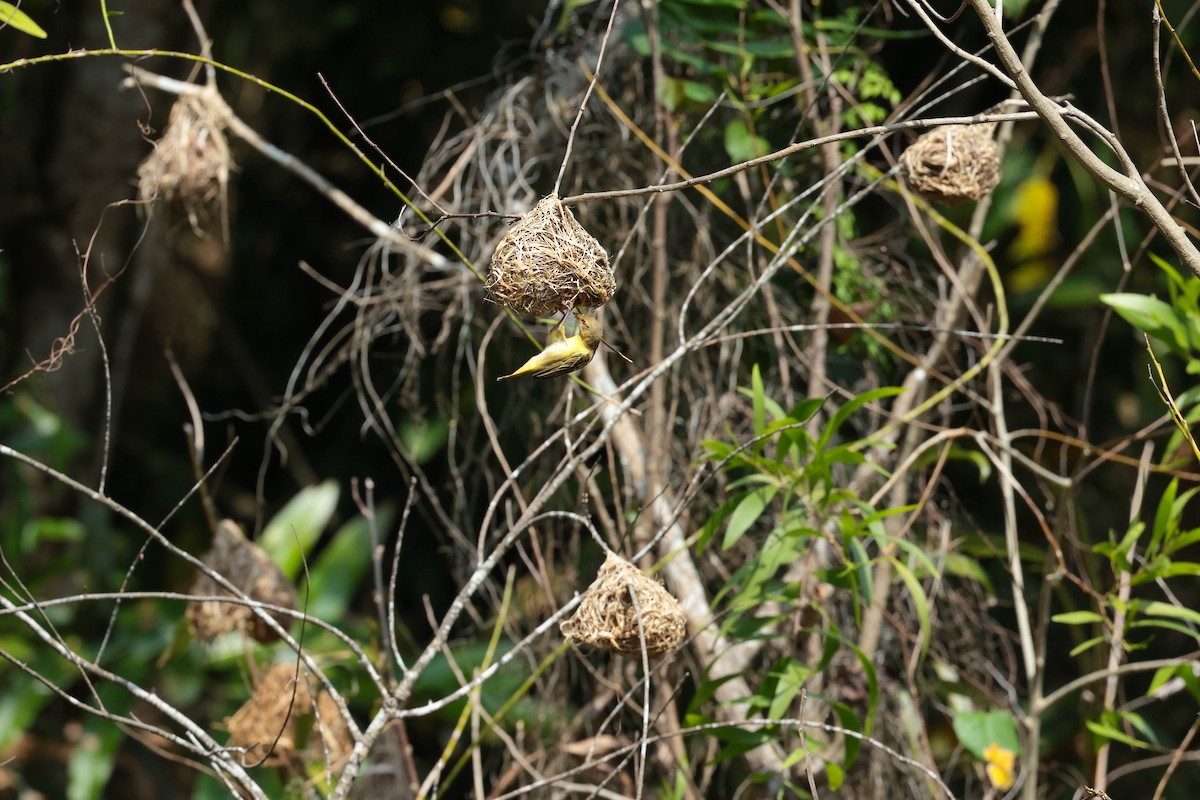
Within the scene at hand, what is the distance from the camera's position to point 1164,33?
2.57m

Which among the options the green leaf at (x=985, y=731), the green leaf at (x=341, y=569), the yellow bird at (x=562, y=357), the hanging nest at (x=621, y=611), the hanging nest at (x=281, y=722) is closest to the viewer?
the yellow bird at (x=562, y=357)

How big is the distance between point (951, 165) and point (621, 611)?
74 cm

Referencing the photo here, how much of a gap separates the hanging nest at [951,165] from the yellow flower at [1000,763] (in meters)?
0.80

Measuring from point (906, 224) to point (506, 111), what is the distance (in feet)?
2.66

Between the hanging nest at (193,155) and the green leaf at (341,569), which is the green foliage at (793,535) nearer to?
the hanging nest at (193,155)

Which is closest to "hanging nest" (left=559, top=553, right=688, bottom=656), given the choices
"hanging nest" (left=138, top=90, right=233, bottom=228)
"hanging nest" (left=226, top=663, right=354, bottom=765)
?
"hanging nest" (left=226, top=663, right=354, bottom=765)

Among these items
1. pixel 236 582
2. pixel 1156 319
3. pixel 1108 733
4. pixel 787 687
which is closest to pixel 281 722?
pixel 236 582

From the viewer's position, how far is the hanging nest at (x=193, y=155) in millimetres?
2098

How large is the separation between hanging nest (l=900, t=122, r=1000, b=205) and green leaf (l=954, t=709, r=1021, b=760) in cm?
78

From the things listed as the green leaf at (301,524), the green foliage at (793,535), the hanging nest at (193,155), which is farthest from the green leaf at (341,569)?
the green foliage at (793,535)

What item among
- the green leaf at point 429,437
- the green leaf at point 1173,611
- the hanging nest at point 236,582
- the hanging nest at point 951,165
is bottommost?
the green leaf at point 429,437

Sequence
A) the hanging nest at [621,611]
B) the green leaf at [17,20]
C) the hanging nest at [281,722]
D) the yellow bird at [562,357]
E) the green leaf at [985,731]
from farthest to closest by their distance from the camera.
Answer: the hanging nest at [281,722]
the green leaf at [985,731]
the green leaf at [17,20]
the hanging nest at [621,611]
the yellow bird at [562,357]

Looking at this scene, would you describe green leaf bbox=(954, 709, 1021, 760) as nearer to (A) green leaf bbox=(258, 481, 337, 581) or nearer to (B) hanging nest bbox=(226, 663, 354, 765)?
(B) hanging nest bbox=(226, 663, 354, 765)

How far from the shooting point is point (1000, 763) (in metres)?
1.77
